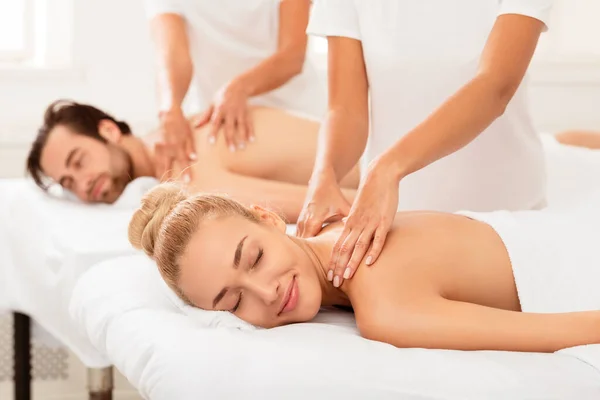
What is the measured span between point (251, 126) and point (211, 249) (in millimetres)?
1226

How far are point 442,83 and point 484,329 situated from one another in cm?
85

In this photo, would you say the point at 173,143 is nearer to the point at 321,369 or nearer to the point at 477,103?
the point at 477,103

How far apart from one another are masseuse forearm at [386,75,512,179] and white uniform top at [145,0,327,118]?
1.33m

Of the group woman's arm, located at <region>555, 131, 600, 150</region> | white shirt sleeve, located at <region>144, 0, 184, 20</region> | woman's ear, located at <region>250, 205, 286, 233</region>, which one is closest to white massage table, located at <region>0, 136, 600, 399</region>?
woman's ear, located at <region>250, 205, 286, 233</region>

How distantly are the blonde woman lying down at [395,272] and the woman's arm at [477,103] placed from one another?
0.11m

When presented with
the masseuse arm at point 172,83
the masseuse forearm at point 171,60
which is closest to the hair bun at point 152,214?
the masseuse arm at point 172,83

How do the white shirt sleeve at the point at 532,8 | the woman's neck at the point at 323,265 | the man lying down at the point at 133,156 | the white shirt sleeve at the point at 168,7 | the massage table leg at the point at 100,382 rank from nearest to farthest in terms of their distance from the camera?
1. the woman's neck at the point at 323,265
2. the white shirt sleeve at the point at 532,8
3. the massage table leg at the point at 100,382
4. the man lying down at the point at 133,156
5. the white shirt sleeve at the point at 168,7

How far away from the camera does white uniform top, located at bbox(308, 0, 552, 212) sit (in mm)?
2031

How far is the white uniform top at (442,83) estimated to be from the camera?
6.66 feet

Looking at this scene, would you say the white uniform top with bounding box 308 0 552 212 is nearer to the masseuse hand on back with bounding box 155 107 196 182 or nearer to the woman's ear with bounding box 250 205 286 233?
the woman's ear with bounding box 250 205 286 233

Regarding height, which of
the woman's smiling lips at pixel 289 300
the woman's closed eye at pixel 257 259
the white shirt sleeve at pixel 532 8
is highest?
the white shirt sleeve at pixel 532 8

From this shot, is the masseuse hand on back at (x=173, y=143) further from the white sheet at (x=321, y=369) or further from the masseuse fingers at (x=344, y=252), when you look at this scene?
the white sheet at (x=321, y=369)

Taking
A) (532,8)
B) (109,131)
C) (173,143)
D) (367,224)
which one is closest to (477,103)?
(532,8)

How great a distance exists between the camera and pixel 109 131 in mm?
2809
